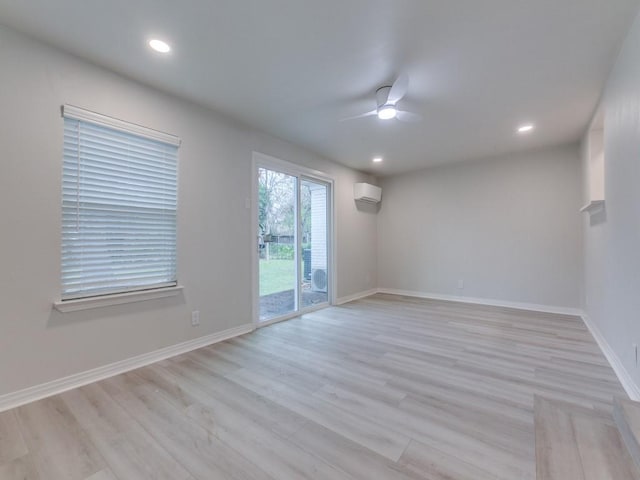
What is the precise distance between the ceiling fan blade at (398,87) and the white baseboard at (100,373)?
9.32 feet

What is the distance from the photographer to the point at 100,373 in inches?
89.5

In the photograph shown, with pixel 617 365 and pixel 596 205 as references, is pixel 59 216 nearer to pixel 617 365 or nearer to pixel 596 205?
pixel 617 365

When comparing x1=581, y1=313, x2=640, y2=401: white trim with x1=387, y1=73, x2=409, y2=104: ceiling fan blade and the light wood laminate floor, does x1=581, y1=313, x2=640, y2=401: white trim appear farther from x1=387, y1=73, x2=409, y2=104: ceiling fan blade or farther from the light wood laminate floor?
x1=387, y1=73, x2=409, y2=104: ceiling fan blade

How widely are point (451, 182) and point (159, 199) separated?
179 inches

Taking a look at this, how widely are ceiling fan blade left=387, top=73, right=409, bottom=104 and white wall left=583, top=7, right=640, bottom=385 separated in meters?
1.33

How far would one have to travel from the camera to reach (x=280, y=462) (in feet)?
4.62

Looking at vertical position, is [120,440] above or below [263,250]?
below

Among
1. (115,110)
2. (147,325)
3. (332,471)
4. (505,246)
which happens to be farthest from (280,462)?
(505,246)

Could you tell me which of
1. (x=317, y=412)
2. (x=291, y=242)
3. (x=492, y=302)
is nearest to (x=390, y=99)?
(x=291, y=242)

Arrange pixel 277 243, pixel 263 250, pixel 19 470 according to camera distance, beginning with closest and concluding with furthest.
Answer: pixel 19 470
pixel 263 250
pixel 277 243

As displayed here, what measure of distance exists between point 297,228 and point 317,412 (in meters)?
2.69

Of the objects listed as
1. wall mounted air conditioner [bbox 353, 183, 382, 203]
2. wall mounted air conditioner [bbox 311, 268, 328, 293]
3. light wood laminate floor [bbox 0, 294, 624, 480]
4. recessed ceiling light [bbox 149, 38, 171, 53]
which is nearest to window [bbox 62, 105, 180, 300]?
recessed ceiling light [bbox 149, 38, 171, 53]

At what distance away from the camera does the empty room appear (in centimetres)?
155

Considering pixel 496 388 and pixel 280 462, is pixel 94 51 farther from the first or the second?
pixel 496 388
